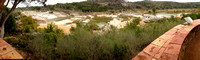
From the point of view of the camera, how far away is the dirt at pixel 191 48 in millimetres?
1172

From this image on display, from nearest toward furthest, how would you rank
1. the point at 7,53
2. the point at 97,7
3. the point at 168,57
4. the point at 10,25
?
the point at 7,53, the point at 168,57, the point at 10,25, the point at 97,7

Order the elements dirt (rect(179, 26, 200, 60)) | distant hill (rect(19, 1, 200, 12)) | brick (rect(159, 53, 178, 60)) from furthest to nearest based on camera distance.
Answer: distant hill (rect(19, 1, 200, 12))
brick (rect(159, 53, 178, 60))
dirt (rect(179, 26, 200, 60))

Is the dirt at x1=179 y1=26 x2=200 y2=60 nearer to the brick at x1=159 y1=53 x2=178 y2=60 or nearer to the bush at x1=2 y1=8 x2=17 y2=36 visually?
the brick at x1=159 y1=53 x2=178 y2=60

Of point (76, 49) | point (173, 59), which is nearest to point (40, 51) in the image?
point (76, 49)

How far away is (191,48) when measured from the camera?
3.94 feet

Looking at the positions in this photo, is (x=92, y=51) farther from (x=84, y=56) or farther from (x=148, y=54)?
(x=148, y=54)

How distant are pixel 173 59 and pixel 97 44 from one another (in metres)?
1.97

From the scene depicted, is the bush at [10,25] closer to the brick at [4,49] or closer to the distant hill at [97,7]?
the brick at [4,49]

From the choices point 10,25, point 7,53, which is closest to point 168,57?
point 7,53

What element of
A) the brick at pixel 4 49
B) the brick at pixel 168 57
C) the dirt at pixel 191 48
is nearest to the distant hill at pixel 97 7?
the brick at pixel 4 49

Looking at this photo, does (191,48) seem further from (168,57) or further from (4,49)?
(4,49)

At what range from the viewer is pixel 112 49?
2.83 m

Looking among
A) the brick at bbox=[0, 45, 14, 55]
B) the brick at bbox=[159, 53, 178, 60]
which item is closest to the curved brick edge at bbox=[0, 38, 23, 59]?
the brick at bbox=[0, 45, 14, 55]

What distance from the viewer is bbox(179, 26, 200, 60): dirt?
1172mm
